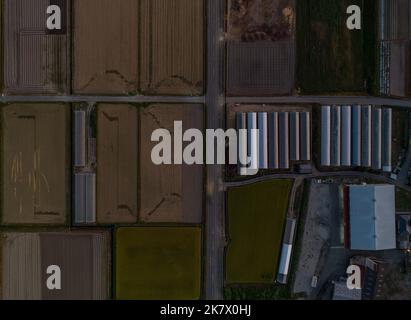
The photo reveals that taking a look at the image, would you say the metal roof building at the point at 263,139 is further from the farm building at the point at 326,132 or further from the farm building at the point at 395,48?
the farm building at the point at 395,48

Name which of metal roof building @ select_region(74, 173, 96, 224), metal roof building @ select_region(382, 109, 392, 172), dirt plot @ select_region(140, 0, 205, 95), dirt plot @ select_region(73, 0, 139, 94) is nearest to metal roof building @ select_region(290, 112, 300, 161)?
metal roof building @ select_region(382, 109, 392, 172)

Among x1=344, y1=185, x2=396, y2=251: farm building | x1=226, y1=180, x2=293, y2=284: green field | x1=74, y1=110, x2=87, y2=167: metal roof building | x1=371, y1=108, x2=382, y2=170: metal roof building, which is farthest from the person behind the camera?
x1=226, y1=180, x2=293, y2=284: green field

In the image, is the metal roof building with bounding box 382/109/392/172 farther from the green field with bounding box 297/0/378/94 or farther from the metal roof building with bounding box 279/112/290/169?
the metal roof building with bounding box 279/112/290/169

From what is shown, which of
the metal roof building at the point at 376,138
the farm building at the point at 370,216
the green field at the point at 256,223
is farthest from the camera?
the green field at the point at 256,223

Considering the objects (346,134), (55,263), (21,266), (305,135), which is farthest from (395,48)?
(21,266)

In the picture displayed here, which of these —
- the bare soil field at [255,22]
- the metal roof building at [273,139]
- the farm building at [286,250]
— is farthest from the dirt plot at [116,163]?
the farm building at [286,250]
